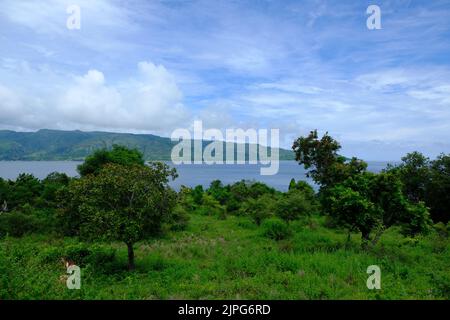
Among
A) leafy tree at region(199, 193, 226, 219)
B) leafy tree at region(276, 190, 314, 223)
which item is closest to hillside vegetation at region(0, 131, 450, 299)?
leafy tree at region(276, 190, 314, 223)

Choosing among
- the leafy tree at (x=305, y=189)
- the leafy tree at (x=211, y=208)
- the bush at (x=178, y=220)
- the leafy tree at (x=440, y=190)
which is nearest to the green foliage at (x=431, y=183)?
the leafy tree at (x=440, y=190)

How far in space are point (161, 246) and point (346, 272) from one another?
32.5 ft

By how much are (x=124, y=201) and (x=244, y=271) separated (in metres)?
5.48

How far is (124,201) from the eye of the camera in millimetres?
13070

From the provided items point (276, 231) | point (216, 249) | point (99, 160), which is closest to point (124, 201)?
point (216, 249)

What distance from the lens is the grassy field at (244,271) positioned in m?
9.69

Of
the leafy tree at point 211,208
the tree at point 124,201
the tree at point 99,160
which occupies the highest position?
the tree at point 99,160

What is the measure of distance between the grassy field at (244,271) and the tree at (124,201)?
1.63 m

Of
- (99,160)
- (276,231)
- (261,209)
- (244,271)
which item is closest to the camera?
(244,271)

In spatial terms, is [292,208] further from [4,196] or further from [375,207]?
[4,196]

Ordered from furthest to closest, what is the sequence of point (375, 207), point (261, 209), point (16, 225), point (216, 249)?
point (261, 209), point (16, 225), point (216, 249), point (375, 207)

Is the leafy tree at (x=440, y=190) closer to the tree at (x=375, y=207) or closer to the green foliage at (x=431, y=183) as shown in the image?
the green foliage at (x=431, y=183)

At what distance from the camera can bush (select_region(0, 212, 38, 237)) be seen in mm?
21984
